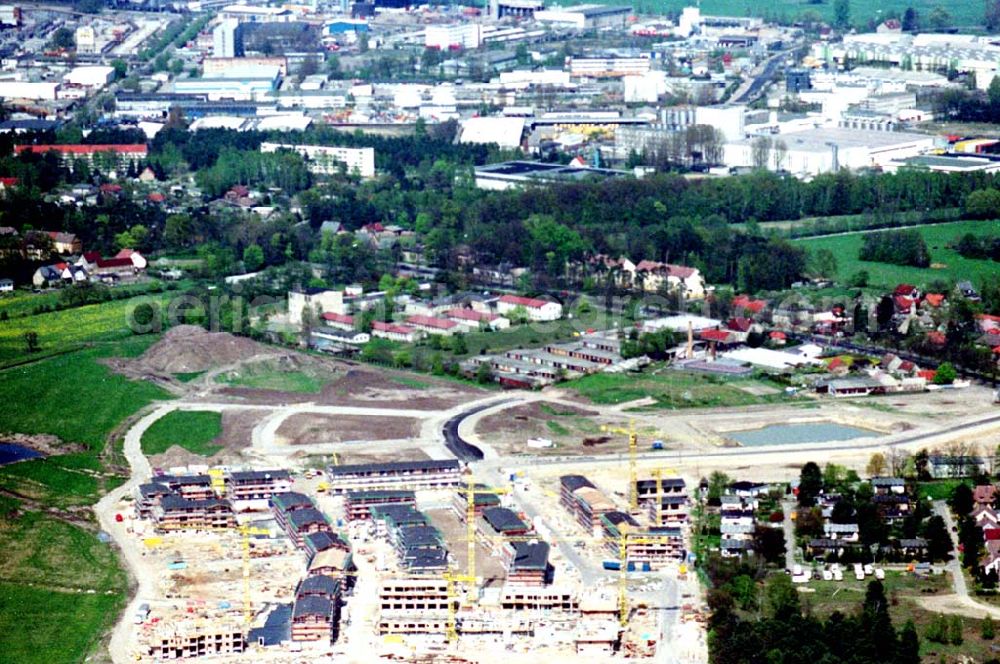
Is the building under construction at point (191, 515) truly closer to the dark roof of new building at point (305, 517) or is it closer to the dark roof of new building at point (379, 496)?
the dark roof of new building at point (305, 517)

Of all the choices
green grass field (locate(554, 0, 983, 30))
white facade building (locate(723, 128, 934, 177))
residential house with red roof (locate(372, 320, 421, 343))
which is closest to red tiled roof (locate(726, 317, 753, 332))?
residential house with red roof (locate(372, 320, 421, 343))

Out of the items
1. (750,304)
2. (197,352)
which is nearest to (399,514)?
(197,352)

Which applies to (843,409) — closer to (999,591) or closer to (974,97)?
(999,591)

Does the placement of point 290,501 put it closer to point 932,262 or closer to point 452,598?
point 452,598

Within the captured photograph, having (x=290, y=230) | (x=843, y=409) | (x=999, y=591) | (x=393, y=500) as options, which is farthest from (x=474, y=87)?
(x=999, y=591)

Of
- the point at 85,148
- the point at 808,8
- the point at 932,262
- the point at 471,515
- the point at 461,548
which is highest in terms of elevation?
the point at 808,8

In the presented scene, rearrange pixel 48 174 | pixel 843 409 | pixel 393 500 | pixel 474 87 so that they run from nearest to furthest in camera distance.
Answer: pixel 393 500 → pixel 843 409 → pixel 48 174 → pixel 474 87
